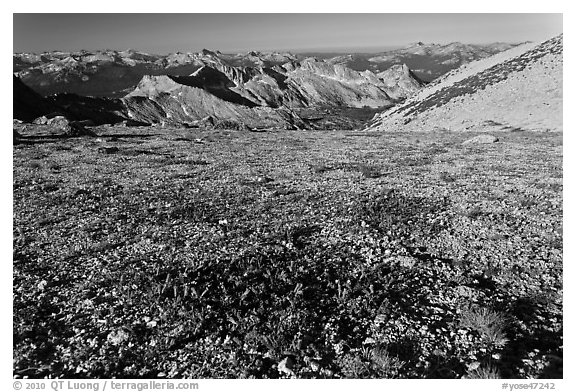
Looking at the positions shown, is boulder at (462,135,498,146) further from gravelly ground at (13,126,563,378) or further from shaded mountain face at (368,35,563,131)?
gravelly ground at (13,126,563,378)

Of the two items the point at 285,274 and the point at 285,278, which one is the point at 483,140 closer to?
the point at 285,274

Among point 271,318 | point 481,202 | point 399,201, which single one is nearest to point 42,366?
point 271,318

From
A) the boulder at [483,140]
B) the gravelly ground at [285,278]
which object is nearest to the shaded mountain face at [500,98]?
the boulder at [483,140]

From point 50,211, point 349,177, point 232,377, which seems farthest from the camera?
point 349,177

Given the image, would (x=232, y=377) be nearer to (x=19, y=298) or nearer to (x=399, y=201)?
(x=19, y=298)

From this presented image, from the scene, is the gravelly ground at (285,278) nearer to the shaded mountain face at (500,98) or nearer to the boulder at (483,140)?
the boulder at (483,140)

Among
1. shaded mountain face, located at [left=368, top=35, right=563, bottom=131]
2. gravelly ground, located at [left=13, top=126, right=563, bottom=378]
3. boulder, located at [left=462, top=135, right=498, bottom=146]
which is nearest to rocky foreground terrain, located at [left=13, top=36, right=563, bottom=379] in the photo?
gravelly ground, located at [left=13, top=126, right=563, bottom=378]
